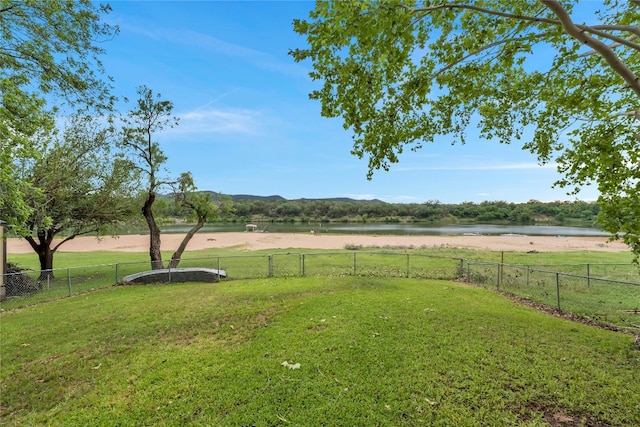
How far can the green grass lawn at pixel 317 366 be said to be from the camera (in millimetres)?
3744

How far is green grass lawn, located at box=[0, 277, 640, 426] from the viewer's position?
3744 millimetres

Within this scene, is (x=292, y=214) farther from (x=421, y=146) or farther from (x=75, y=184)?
(x=421, y=146)

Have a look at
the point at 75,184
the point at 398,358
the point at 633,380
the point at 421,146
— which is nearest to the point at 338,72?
the point at 421,146

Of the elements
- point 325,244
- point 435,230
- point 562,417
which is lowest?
point 435,230

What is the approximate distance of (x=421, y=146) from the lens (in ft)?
23.4

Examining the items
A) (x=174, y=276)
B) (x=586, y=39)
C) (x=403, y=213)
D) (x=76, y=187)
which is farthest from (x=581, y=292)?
(x=403, y=213)

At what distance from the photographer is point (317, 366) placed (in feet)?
15.6

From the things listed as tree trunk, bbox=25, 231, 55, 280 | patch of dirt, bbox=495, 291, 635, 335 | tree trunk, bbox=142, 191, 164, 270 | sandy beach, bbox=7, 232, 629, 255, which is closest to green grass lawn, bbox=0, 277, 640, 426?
patch of dirt, bbox=495, 291, 635, 335

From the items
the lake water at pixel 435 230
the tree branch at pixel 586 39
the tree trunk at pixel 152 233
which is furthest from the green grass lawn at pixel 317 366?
the lake water at pixel 435 230

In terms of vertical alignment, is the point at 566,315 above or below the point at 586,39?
below

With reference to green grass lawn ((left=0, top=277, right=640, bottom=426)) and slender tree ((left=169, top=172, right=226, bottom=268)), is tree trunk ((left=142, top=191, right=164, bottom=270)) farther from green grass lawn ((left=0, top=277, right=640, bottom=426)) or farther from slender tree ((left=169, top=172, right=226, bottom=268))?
green grass lawn ((left=0, top=277, right=640, bottom=426))

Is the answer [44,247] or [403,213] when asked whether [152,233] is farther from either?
[403,213]

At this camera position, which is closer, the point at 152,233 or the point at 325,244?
the point at 152,233

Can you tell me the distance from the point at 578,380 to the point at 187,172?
1707cm
